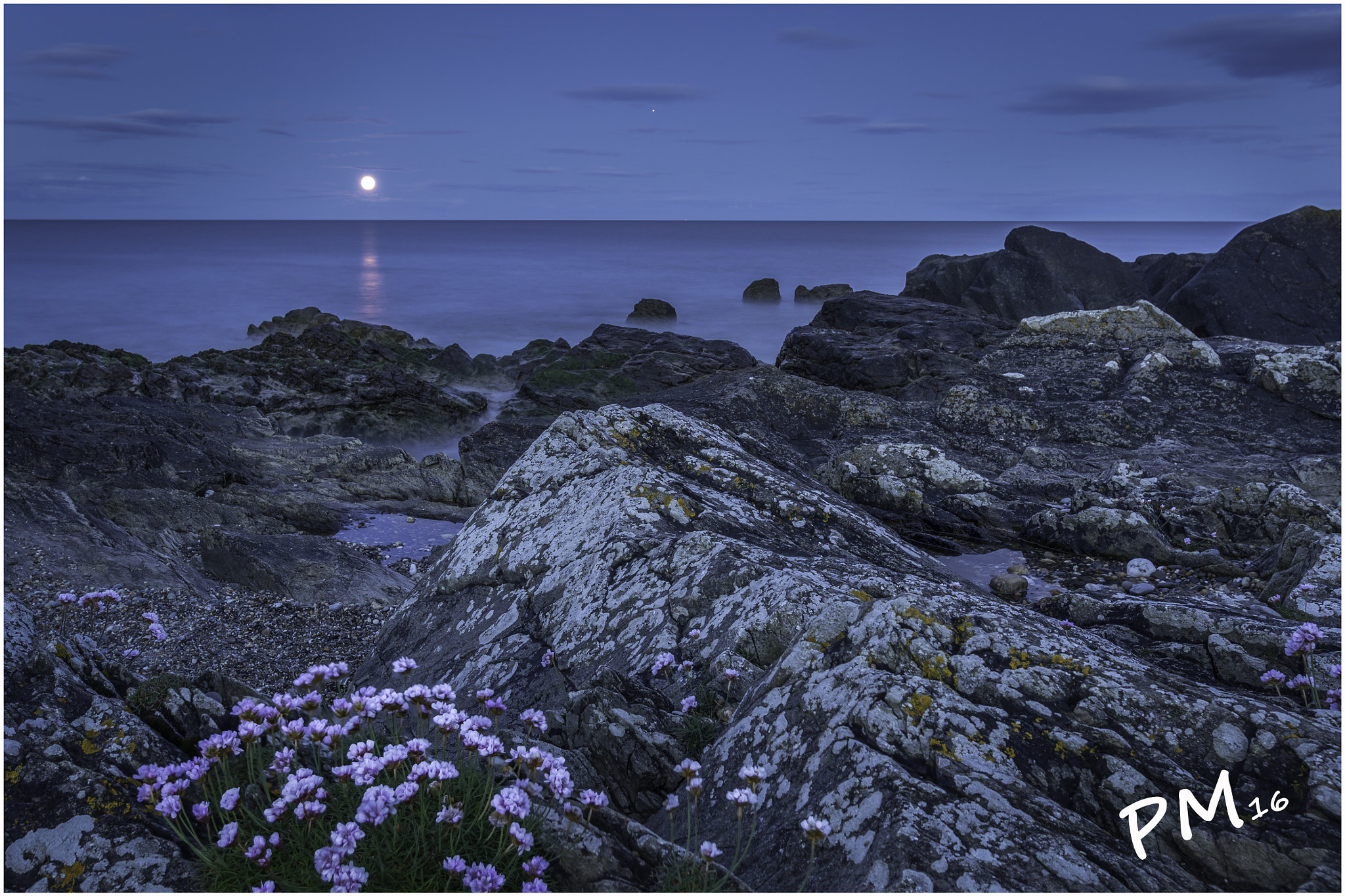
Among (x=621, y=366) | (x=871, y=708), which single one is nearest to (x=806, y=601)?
(x=871, y=708)

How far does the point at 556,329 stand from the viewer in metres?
57.6

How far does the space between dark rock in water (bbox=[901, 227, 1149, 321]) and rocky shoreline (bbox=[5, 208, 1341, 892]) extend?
20.0 meters

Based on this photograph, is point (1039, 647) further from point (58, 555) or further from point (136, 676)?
Answer: point (58, 555)

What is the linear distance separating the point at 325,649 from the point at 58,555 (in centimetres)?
349

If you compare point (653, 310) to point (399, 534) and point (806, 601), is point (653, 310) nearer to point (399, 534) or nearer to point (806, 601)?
point (399, 534)

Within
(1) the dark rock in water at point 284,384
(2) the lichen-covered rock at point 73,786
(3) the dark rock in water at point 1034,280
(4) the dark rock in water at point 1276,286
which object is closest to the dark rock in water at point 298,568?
(2) the lichen-covered rock at point 73,786

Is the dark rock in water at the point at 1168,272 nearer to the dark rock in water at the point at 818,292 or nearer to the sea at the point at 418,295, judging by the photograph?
the sea at the point at 418,295

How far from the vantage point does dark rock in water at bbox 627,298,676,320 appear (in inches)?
2392

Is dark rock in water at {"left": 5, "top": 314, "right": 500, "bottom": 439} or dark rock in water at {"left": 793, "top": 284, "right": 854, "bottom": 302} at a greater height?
dark rock in water at {"left": 793, "top": 284, "right": 854, "bottom": 302}

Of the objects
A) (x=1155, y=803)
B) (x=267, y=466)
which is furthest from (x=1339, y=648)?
A: (x=267, y=466)

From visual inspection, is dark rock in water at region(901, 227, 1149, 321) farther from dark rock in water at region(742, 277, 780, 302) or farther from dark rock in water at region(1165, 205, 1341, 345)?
dark rock in water at region(742, 277, 780, 302)

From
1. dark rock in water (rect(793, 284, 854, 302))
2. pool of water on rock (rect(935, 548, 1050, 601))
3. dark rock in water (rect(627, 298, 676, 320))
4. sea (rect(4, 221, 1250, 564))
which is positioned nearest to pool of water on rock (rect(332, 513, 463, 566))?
sea (rect(4, 221, 1250, 564))

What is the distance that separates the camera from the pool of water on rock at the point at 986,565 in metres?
8.68

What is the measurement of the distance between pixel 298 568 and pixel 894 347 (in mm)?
15039
